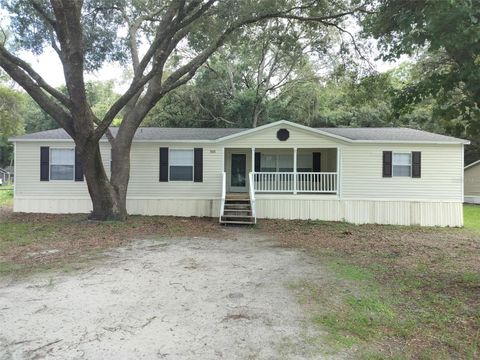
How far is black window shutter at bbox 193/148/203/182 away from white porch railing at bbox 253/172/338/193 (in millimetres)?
2072

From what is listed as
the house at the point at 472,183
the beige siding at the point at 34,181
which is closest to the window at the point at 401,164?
the beige siding at the point at 34,181

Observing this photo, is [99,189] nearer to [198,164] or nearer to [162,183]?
[162,183]

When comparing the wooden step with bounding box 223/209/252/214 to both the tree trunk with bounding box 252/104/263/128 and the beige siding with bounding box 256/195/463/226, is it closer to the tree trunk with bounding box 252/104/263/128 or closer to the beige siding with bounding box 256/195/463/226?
the beige siding with bounding box 256/195/463/226

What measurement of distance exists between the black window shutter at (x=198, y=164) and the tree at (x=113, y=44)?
2.70 metres

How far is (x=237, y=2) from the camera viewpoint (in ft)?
36.4

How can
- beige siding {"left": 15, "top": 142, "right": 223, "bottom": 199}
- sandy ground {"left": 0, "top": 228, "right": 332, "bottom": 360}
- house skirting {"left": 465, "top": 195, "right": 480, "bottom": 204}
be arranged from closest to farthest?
sandy ground {"left": 0, "top": 228, "right": 332, "bottom": 360}
beige siding {"left": 15, "top": 142, "right": 223, "bottom": 199}
house skirting {"left": 465, "top": 195, "right": 480, "bottom": 204}

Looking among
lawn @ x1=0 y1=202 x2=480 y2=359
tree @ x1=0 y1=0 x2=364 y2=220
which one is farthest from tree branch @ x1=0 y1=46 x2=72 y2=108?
lawn @ x1=0 y1=202 x2=480 y2=359

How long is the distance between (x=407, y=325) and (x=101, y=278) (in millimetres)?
4382

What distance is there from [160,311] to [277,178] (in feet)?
33.6

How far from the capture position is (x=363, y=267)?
22.7 ft

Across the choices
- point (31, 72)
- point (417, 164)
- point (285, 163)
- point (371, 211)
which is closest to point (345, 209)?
point (371, 211)

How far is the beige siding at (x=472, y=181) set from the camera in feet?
79.4

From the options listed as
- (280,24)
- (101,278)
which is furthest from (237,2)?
(101,278)

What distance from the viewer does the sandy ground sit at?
3451 millimetres
